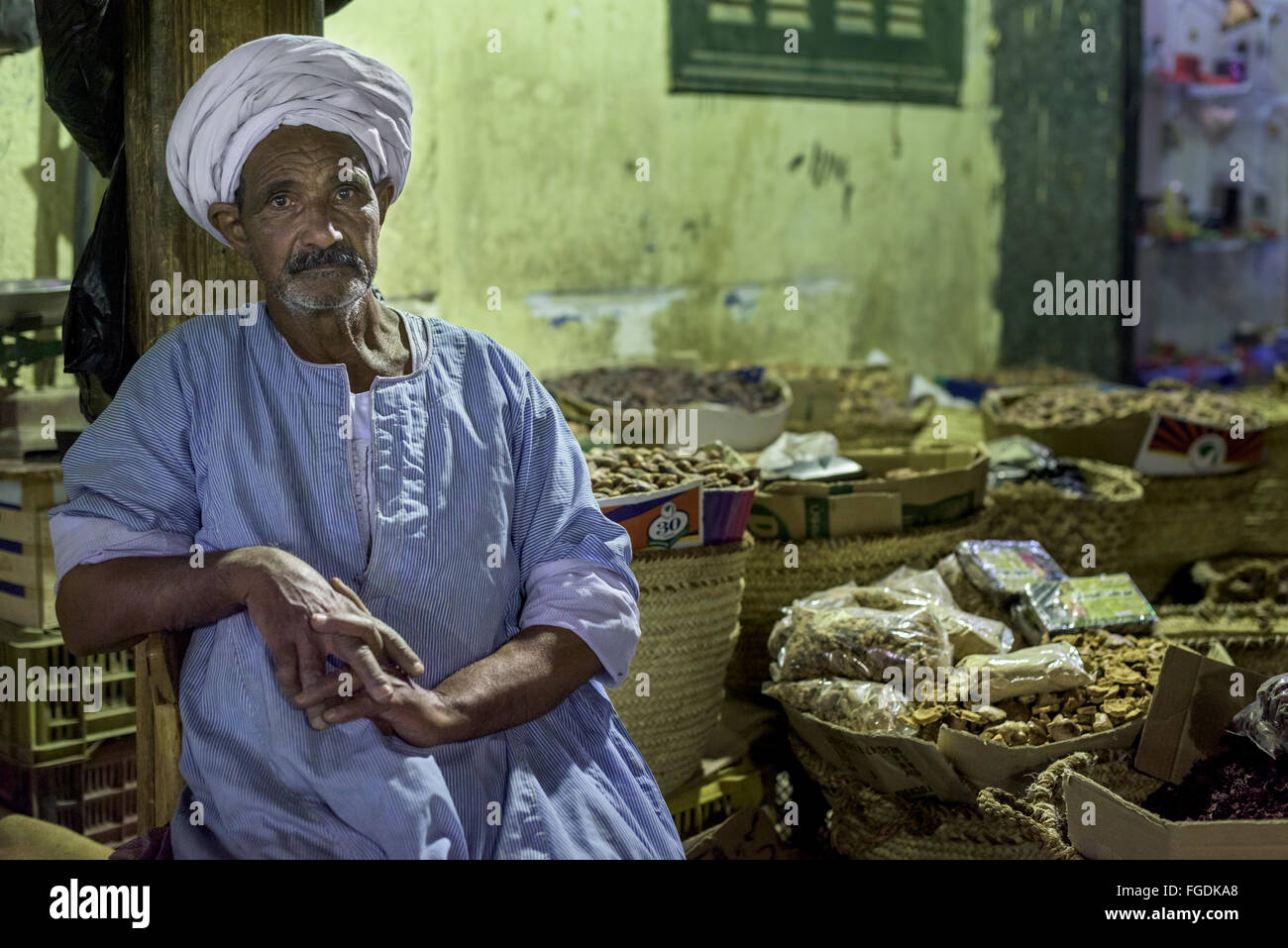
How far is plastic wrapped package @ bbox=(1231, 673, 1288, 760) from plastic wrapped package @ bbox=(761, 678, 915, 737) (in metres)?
0.59

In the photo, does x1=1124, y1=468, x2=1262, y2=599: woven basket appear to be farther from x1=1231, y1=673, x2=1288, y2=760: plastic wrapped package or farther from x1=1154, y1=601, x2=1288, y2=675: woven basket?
x1=1231, y1=673, x2=1288, y2=760: plastic wrapped package

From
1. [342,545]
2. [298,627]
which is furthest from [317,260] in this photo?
[298,627]

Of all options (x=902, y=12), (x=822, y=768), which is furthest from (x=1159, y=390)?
(x=822, y=768)

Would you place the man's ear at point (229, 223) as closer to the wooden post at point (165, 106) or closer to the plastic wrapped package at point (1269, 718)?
the wooden post at point (165, 106)

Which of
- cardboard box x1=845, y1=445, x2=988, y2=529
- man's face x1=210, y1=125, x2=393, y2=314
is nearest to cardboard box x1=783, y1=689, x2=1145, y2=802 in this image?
cardboard box x1=845, y1=445, x2=988, y2=529

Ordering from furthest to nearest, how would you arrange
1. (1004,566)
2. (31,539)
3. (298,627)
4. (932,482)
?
(932,482) < (1004,566) < (31,539) < (298,627)

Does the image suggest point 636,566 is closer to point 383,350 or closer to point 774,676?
point 774,676

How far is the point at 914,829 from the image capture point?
7.96 feet

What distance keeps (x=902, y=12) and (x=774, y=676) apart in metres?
3.94

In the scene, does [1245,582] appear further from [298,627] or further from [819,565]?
[298,627]

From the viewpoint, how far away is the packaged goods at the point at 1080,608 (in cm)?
284

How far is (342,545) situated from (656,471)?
1063 millimetres

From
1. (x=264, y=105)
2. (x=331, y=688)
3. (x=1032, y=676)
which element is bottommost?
(x=1032, y=676)

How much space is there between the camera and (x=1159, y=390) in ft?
14.8
